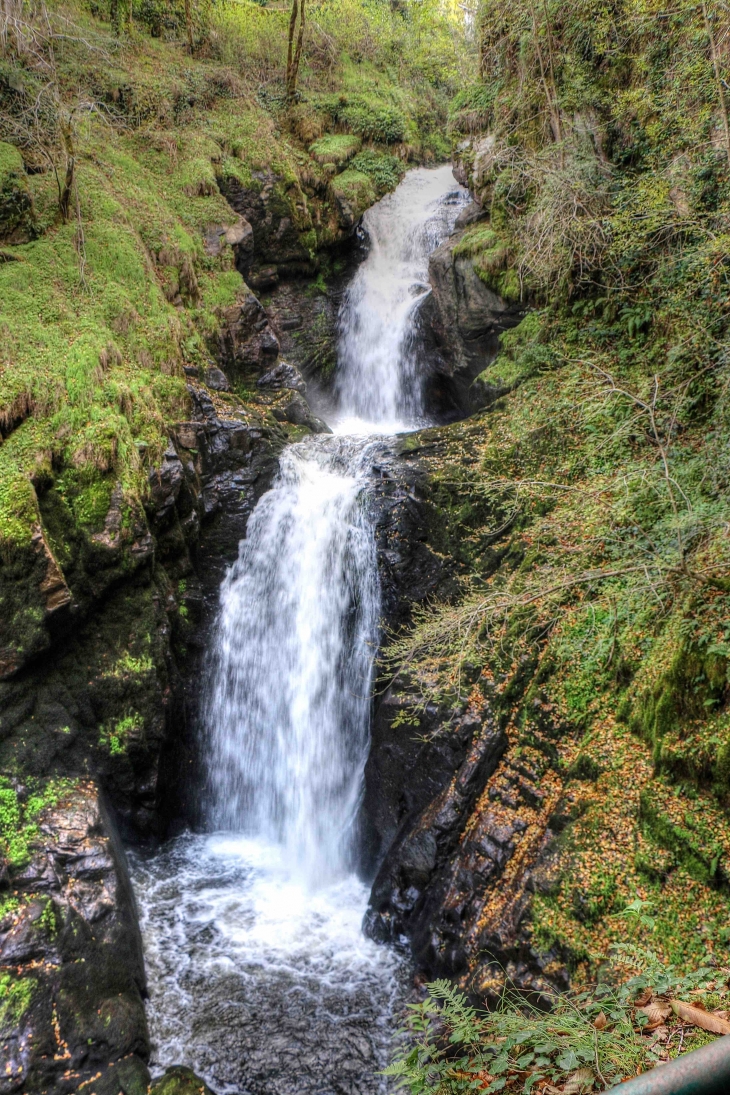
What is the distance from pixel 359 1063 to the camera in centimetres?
569

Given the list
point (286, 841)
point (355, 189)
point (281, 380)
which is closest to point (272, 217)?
point (355, 189)

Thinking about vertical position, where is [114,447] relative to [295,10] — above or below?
below

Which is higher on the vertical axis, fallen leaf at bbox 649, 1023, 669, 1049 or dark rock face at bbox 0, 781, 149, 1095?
fallen leaf at bbox 649, 1023, 669, 1049

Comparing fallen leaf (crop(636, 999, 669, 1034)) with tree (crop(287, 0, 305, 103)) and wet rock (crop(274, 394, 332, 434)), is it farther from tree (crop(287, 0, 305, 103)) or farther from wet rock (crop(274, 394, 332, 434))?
tree (crop(287, 0, 305, 103))

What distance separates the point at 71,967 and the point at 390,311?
13.9 metres

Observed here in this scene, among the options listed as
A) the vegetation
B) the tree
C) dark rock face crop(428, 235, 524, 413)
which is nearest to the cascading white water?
the vegetation

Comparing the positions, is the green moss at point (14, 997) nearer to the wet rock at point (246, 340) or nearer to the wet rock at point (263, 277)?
the wet rock at point (246, 340)

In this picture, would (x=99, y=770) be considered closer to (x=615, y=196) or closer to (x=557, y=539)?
(x=557, y=539)

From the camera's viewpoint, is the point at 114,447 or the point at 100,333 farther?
the point at 100,333

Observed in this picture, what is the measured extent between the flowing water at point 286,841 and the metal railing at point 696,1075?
629 cm

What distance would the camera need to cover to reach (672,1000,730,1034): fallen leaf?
8.81ft

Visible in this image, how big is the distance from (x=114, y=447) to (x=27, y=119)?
700 centimetres

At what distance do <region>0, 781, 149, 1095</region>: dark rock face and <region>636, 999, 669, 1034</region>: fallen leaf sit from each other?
456 centimetres

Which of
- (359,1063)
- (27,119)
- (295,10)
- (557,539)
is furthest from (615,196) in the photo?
(295,10)
